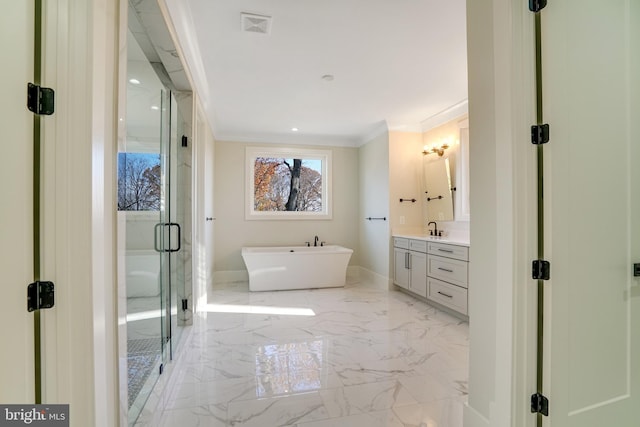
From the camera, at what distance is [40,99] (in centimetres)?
84

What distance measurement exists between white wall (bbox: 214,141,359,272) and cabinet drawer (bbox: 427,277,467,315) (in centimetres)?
209

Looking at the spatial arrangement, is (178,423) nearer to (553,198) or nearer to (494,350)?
(494,350)

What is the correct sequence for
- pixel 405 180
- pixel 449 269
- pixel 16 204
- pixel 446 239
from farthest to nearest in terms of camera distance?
pixel 405 180
pixel 446 239
pixel 449 269
pixel 16 204

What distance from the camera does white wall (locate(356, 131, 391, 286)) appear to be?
4.64 m

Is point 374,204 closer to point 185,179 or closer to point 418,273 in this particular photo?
point 418,273

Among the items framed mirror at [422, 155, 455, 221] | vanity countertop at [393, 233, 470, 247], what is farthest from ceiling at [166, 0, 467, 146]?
vanity countertop at [393, 233, 470, 247]

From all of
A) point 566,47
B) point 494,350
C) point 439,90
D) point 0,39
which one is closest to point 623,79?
point 566,47

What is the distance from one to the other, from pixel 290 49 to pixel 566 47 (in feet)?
6.53

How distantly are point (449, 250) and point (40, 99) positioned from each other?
11.4ft

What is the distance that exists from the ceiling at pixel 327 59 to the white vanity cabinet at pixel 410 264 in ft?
6.06

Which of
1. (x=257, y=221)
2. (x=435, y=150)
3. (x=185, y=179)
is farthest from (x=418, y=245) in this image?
(x=185, y=179)

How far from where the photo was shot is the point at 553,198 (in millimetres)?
1221

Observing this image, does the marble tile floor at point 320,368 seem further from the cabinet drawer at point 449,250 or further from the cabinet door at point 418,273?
the cabinet drawer at point 449,250

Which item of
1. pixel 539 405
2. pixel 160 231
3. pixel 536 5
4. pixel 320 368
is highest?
pixel 536 5
